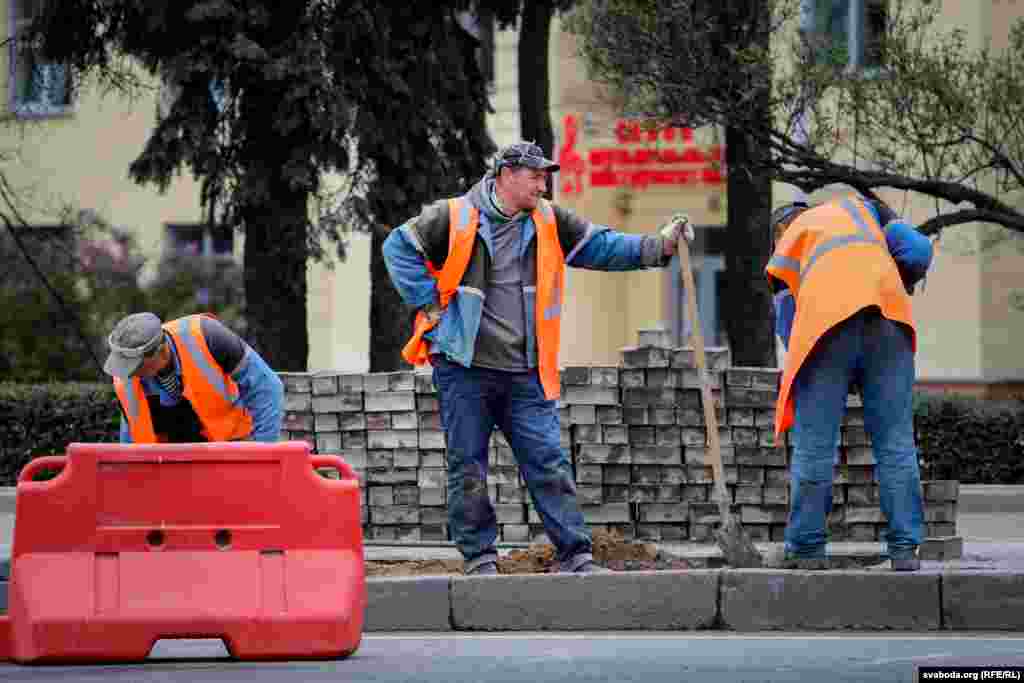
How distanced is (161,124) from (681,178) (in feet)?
35.9

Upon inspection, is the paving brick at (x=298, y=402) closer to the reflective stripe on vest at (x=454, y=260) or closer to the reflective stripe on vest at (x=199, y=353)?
the reflective stripe on vest at (x=454, y=260)

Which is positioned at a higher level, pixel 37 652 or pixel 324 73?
pixel 324 73

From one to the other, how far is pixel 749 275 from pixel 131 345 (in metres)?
11.0

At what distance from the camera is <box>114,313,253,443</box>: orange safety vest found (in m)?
9.34

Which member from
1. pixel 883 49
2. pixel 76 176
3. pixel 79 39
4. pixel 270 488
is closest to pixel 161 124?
pixel 79 39

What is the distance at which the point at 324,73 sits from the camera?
57.8 ft

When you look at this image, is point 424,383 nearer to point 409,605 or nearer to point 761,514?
point 761,514

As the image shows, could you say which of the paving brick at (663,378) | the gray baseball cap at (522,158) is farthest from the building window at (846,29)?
the gray baseball cap at (522,158)

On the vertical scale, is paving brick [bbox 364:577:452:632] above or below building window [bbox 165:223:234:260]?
below

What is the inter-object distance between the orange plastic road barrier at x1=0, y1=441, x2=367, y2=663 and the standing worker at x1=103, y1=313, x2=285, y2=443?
3.57 ft

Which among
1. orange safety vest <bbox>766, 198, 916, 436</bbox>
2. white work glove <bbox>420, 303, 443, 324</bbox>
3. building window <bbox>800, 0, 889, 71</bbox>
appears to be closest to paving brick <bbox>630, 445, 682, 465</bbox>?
orange safety vest <bbox>766, 198, 916, 436</bbox>

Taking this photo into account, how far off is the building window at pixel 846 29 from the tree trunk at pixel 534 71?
7.25 feet

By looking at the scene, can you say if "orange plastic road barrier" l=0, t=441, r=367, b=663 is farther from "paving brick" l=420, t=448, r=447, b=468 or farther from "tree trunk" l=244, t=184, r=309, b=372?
"tree trunk" l=244, t=184, r=309, b=372

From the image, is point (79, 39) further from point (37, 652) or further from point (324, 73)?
point (37, 652)
